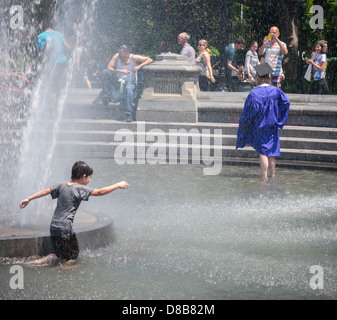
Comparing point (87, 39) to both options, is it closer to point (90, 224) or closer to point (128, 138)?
point (128, 138)

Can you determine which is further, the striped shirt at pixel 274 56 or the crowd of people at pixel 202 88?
the striped shirt at pixel 274 56

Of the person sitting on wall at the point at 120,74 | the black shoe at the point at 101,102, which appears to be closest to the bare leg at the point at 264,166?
the person sitting on wall at the point at 120,74

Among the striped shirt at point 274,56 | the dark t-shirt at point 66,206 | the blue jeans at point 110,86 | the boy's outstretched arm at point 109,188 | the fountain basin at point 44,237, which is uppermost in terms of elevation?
the striped shirt at point 274,56

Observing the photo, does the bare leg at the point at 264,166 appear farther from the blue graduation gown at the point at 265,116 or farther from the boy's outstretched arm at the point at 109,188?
the boy's outstretched arm at the point at 109,188

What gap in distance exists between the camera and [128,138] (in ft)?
42.0

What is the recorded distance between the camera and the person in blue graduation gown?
34.1ft

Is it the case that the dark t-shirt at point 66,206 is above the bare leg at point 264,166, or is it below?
above

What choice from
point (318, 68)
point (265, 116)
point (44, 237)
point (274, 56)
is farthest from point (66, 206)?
point (318, 68)

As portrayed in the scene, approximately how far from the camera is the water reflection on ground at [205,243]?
5.31m

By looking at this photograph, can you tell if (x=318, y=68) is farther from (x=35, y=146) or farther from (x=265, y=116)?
(x=35, y=146)

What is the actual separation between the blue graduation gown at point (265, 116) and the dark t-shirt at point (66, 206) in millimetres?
4908

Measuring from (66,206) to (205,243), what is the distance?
1.46 m

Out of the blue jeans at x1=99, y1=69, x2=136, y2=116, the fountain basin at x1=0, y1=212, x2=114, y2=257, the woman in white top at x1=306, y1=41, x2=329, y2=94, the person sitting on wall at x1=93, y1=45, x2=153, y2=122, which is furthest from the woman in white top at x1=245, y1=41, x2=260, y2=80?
the fountain basin at x1=0, y1=212, x2=114, y2=257

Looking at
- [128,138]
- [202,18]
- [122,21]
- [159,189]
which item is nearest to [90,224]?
[159,189]
